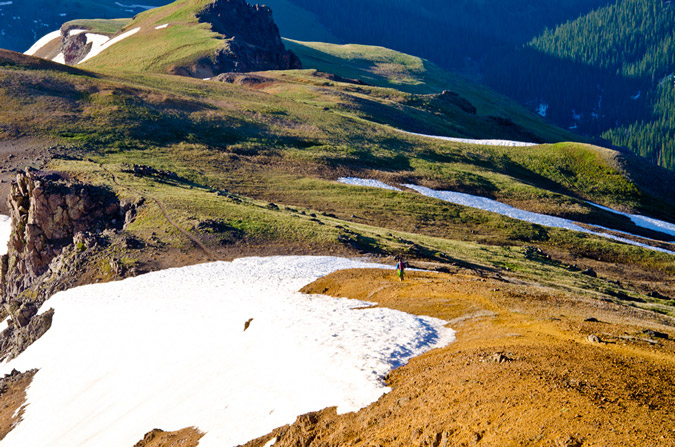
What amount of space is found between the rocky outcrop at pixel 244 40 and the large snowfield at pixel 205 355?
98.3 m

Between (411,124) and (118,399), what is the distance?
84071mm

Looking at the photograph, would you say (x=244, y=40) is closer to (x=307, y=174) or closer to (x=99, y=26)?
(x=99, y=26)

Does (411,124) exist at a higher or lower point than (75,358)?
higher

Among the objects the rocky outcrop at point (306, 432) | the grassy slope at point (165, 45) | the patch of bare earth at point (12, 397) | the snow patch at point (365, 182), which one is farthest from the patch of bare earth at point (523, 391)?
the grassy slope at point (165, 45)

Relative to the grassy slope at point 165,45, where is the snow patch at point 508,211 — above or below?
below

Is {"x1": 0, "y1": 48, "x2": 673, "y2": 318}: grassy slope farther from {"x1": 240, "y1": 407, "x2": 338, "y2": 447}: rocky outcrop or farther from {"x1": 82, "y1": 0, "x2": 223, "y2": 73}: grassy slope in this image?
{"x1": 82, "y1": 0, "x2": 223, "y2": 73}: grassy slope

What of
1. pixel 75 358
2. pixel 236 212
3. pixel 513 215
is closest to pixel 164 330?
pixel 75 358

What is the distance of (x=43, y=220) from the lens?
39875mm

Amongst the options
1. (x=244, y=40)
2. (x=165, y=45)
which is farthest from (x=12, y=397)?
(x=244, y=40)

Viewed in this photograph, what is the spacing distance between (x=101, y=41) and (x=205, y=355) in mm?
157433

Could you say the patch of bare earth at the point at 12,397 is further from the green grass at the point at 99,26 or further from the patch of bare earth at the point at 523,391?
the green grass at the point at 99,26

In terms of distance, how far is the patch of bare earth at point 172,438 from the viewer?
59.3 feet

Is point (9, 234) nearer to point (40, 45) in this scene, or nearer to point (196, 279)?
point (196, 279)

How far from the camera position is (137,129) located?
67688 millimetres
